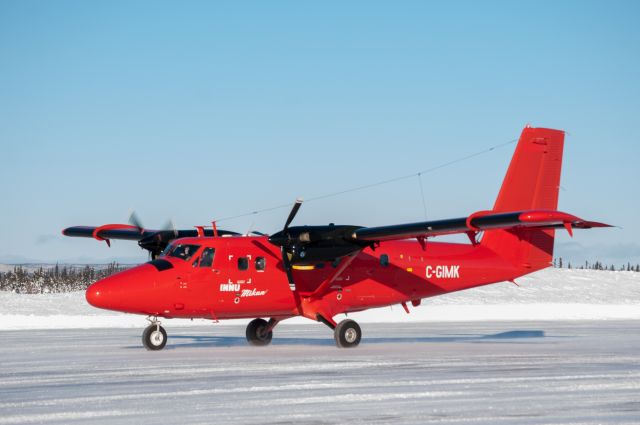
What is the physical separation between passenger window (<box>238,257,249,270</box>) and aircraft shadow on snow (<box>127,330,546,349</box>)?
271cm

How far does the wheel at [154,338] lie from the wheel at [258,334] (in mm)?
3461

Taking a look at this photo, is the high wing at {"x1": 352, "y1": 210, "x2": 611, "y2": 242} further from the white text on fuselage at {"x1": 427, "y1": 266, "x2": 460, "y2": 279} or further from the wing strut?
the white text on fuselage at {"x1": 427, "y1": 266, "x2": 460, "y2": 279}

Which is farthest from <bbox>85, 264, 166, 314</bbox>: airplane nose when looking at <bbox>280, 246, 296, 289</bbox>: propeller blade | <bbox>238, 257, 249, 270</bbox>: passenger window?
<bbox>280, 246, 296, 289</bbox>: propeller blade

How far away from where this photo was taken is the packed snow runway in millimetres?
11695

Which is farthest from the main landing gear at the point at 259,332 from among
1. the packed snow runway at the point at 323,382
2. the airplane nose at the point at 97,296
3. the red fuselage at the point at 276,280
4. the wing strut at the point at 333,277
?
the airplane nose at the point at 97,296

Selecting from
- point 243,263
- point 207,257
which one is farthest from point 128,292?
point 243,263

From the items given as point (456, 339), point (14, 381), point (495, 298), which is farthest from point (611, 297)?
point (14, 381)

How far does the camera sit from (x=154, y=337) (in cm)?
2231

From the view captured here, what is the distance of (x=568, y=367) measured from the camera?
693 inches

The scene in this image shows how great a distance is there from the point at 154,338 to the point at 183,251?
2.26 m

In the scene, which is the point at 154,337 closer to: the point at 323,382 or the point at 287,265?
the point at 287,265

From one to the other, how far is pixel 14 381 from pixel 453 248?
14.4 m

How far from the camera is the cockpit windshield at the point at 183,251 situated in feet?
74.4

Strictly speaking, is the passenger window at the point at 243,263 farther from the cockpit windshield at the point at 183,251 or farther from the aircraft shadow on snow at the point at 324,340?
the aircraft shadow on snow at the point at 324,340
